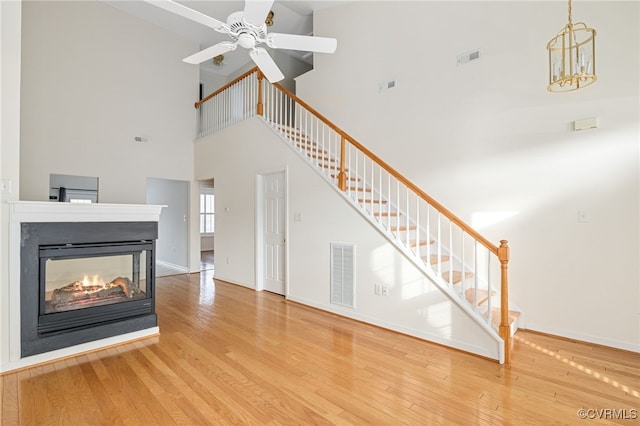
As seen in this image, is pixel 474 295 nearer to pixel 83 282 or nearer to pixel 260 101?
pixel 83 282

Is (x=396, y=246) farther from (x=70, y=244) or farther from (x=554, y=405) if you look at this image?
(x=70, y=244)

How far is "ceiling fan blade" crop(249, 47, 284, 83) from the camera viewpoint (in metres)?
2.85

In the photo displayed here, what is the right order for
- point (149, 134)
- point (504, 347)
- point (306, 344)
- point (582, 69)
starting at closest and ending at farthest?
point (582, 69), point (504, 347), point (306, 344), point (149, 134)

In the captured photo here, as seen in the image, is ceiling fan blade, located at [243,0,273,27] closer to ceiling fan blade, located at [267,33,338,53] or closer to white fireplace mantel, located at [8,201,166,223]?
ceiling fan blade, located at [267,33,338,53]

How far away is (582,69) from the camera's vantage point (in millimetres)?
1971

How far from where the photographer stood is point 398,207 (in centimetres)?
420

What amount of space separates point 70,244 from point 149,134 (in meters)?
4.07

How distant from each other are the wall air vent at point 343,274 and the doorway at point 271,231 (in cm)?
111

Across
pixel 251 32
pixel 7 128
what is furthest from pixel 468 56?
pixel 7 128

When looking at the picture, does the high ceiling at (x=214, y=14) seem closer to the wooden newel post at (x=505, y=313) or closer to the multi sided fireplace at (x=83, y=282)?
the multi sided fireplace at (x=83, y=282)

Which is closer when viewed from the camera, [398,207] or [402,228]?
[402,228]

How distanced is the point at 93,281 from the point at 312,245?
102 inches

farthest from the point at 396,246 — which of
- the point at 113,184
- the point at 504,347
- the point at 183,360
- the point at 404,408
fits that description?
the point at 113,184

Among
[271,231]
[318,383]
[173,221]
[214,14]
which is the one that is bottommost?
[318,383]
